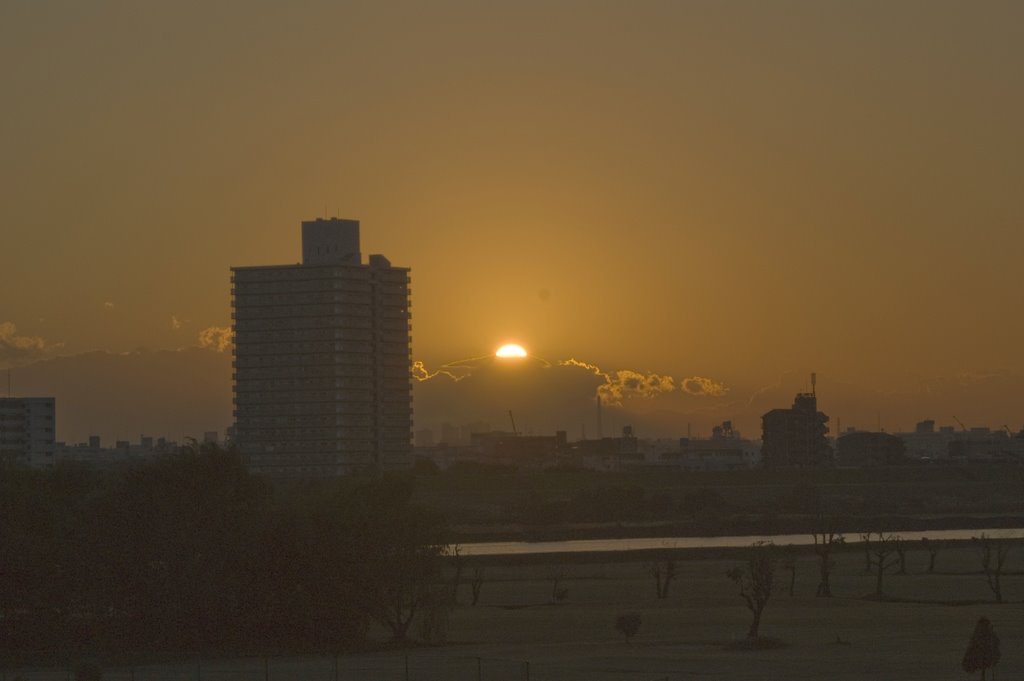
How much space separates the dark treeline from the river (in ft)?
180

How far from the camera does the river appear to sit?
122 meters

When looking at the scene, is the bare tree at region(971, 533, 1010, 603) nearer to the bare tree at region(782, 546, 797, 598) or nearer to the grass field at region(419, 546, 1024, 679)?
the grass field at region(419, 546, 1024, 679)

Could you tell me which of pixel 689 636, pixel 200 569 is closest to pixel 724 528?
pixel 689 636

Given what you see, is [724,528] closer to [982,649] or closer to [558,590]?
[558,590]

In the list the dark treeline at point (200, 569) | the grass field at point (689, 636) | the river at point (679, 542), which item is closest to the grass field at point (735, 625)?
the grass field at point (689, 636)

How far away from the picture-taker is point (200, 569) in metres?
58.1

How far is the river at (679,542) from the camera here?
12169cm

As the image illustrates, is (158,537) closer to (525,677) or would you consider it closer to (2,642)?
(2,642)

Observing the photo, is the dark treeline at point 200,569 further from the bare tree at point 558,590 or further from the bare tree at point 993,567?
the bare tree at point 993,567

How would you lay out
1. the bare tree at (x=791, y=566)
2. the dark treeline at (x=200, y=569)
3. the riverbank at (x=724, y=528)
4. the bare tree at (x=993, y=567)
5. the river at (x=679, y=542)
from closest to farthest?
1. the dark treeline at (x=200, y=569)
2. the bare tree at (x=993, y=567)
3. the bare tree at (x=791, y=566)
4. the river at (x=679, y=542)
5. the riverbank at (x=724, y=528)

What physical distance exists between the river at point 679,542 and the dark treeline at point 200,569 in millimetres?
54995

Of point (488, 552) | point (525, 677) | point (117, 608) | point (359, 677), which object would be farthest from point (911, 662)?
point (488, 552)

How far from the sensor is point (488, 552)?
121750mm

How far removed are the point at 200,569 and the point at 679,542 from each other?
249 feet
